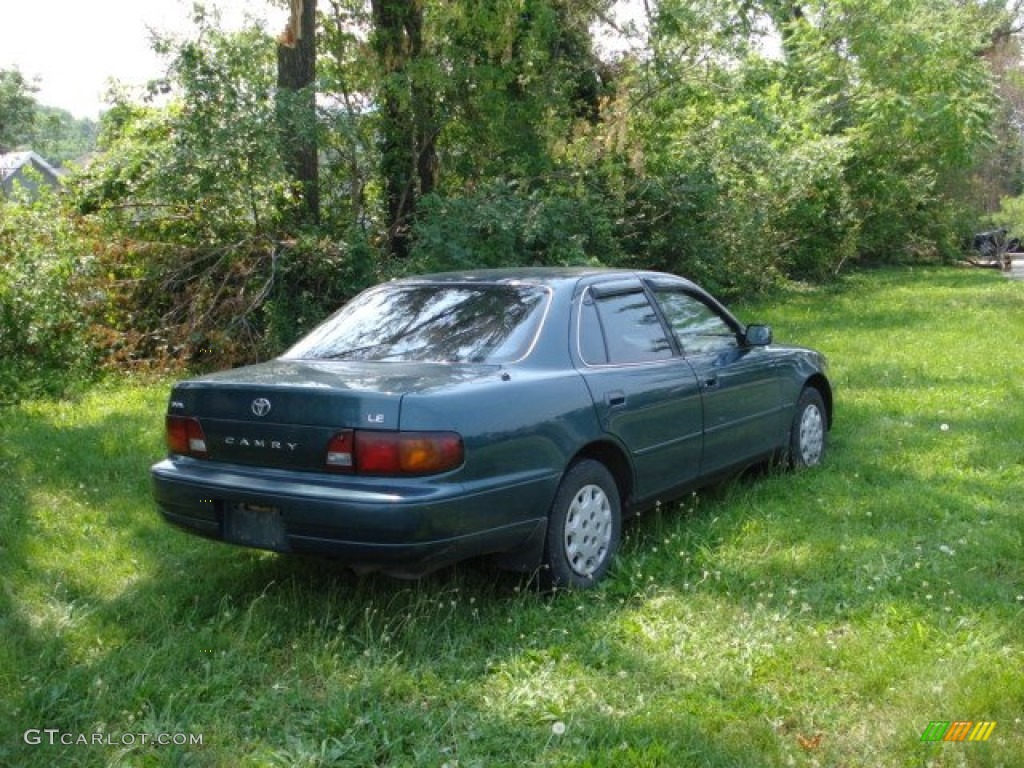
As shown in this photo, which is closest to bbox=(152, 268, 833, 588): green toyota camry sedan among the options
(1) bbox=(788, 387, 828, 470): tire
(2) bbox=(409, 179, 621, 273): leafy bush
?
(1) bbox=(788, 387, 828, 470): tire

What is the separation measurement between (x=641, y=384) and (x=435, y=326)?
3.47ft

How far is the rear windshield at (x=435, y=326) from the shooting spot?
16.0 feet

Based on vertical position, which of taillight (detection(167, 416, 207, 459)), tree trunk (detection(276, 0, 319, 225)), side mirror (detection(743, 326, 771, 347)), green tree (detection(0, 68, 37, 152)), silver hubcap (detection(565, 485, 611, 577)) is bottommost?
silver hubcap (detection(565, 485, 611, 577))

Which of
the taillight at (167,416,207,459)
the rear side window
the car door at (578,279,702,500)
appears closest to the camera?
the taillight at (167,416,207,459)

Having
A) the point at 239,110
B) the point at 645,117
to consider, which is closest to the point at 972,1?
the point at 645,117

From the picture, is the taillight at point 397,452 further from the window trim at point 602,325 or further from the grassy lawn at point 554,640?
the window trim at point 602,325

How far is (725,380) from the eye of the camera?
19.6 feet

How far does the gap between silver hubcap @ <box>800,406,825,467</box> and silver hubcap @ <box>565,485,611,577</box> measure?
98.3 inches

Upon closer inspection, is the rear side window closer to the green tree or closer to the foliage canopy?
the foliage canopy

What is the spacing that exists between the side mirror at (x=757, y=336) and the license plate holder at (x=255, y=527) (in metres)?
3.29

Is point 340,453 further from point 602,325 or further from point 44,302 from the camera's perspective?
point 44,302

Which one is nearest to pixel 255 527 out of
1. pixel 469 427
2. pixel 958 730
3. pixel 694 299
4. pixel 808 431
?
pixel 469 427

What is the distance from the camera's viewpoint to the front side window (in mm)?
5934

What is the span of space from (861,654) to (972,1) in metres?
30.8
